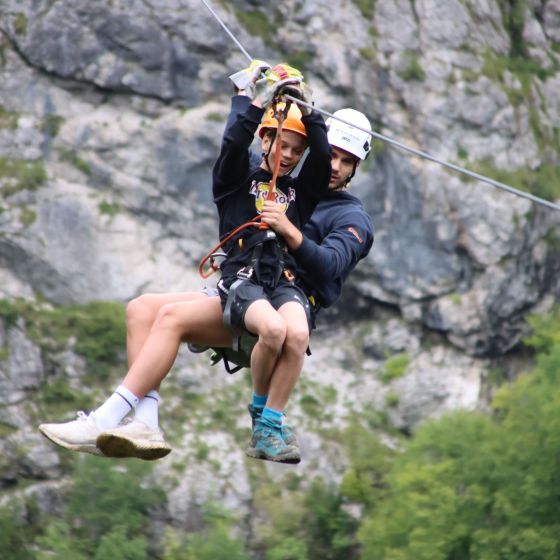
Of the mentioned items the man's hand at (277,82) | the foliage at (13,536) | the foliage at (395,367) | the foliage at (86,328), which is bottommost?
the foliage at (13,536)

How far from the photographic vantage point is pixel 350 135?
24.3 feet

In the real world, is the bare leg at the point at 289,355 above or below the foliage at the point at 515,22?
below

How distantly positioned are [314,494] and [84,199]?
7.99 metres

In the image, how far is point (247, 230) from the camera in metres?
6.85

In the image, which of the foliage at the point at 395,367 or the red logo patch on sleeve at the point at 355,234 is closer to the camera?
the red logo patch on sleeve at the point at 355,234

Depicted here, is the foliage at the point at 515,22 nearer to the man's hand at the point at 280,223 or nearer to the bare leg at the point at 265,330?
the man's hand at the point at 280,223

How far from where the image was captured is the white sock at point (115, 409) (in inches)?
265

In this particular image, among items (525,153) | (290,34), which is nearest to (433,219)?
(525,153)

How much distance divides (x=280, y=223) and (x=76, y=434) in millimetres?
1504

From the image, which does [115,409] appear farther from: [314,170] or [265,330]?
[314,170]

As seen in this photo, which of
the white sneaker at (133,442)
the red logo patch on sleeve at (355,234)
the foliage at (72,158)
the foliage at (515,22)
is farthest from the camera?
the foliage at (515,22)

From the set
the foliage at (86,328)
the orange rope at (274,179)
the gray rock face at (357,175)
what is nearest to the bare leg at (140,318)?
the orange rope at (274,179)

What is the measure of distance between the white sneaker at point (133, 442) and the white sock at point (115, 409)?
0.05m

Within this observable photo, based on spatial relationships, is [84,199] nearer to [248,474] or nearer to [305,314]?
[248,474]
